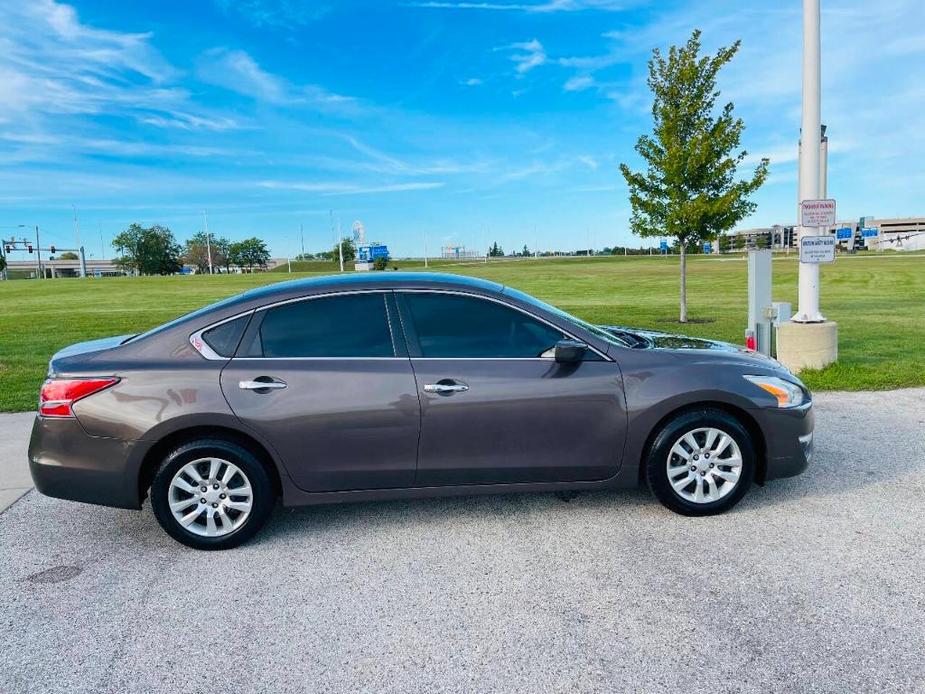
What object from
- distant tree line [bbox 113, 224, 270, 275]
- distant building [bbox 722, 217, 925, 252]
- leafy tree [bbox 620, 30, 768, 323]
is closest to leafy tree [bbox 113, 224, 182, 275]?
distant tree line [bbox 113, 224, 270, 275]

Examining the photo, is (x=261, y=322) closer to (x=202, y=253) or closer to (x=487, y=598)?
(x=487, y=598)

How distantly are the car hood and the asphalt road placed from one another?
36.6 inches

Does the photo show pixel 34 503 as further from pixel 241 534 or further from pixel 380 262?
pixel 380 262

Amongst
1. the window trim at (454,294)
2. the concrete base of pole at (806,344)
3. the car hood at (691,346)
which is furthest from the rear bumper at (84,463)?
the concrete base of pole at (806,344)

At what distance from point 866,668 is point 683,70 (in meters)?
13.4

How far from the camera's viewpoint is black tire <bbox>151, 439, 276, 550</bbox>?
3.80 metres

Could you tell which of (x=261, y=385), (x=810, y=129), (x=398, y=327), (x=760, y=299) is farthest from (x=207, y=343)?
(x=810, y=129)

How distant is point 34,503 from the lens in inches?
187

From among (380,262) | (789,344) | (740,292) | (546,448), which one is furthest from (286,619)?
(380,262)

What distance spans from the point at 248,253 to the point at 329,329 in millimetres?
149435

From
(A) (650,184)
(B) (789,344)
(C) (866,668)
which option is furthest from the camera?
(A) (650,184)

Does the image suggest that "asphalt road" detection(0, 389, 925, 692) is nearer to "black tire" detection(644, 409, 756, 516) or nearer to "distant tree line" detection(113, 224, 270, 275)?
"black tire" detection(644, 409, 756, 516)

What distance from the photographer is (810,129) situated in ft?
27.9

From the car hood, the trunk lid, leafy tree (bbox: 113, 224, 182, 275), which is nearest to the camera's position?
the trunk lid
